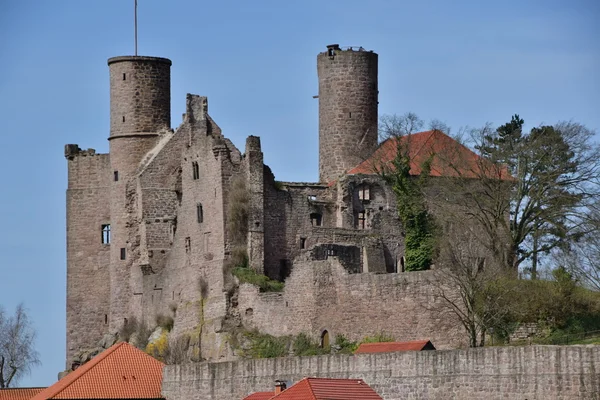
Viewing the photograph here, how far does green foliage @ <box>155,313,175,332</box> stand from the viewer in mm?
74125

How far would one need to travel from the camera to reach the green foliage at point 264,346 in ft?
221

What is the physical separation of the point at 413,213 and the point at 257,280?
19.5 ft

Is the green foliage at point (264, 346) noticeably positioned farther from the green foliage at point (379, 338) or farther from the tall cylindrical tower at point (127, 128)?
the tall cylindrical tower at point (127, 128)

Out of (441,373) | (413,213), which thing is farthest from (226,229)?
(441,373)

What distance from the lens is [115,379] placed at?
56.6 m

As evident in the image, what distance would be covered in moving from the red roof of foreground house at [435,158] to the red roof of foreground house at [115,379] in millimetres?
15837

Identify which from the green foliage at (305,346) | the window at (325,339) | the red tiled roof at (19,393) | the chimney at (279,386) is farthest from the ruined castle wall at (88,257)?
the chimney at (279,386)

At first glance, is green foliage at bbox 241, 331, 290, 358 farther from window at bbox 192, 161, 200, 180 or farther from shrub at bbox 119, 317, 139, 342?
shrub at bbox 119, 317, 139, 342

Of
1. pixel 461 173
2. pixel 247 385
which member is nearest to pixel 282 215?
pixel 461 173

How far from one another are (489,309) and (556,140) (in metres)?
9.02

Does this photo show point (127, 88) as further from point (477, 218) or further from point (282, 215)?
point (477, 218)

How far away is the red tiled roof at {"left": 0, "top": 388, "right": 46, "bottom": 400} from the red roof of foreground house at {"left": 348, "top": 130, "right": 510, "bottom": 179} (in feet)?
54.8

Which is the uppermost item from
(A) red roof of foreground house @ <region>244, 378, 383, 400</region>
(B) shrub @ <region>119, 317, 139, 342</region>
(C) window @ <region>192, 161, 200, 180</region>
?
(C) window @ <region>192, 161, 200, 180</region>

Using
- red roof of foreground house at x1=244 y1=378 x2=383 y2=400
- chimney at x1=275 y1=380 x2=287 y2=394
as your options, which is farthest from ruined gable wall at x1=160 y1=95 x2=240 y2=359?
red roof of foreground house at x1=244 y1=378 x2=383 y2=400
